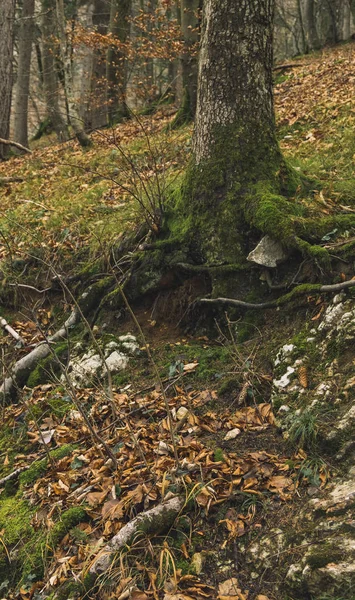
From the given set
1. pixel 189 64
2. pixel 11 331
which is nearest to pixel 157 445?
pixel 11 331

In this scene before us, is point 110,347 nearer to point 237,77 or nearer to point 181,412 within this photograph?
point 181,412

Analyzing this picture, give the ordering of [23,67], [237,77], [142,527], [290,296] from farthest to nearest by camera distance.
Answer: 1. [23,67]
2. [237,77]
3. [290,296]
4. [142,527]

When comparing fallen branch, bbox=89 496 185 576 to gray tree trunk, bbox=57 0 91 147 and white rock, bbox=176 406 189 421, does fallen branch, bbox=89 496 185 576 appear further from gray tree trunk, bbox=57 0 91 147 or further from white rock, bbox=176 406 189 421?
gray tree trunk, bbox=57 0 91 147

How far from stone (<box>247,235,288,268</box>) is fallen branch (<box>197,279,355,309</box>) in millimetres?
325

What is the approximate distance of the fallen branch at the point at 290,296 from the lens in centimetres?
370

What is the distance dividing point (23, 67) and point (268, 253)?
553 inches

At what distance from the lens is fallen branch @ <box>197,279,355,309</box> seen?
3.70m

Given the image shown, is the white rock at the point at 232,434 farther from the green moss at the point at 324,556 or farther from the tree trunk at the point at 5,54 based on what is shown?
the tree trunk at the point at 5,54

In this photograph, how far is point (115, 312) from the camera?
16.6 feet

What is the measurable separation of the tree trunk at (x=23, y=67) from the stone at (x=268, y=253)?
43.1 ft

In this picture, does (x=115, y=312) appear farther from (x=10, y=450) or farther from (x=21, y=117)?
(x=21, y=117)

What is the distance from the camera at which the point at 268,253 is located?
14.0 feet

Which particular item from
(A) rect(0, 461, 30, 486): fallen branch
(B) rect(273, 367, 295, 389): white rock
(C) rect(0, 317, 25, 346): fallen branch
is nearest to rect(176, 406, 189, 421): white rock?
(B) rect(273, 367, 295, 389): white rock

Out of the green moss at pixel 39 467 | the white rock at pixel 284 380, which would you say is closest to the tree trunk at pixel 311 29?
the white rock at pixel 284 380
